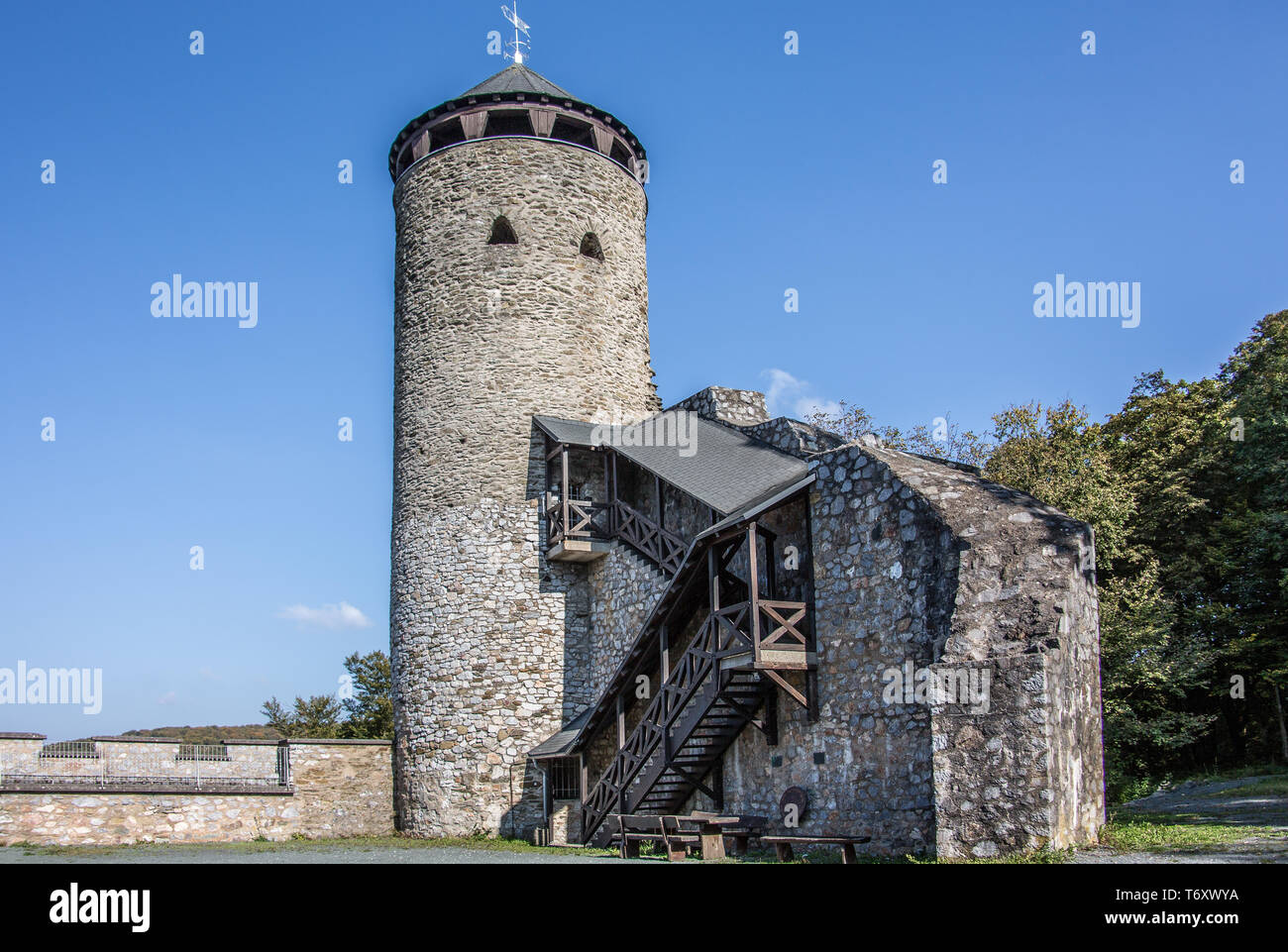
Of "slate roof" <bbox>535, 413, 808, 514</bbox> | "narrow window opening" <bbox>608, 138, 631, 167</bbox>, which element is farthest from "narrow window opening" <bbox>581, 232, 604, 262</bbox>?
"slate roof" <bbox>535, 413, 808, 514</bbox>

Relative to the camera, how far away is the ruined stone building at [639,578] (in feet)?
38.4

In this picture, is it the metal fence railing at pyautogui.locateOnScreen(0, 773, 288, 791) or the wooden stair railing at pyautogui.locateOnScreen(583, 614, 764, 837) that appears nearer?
the wooden stair railing at pyautogui.locateOnScreen(583, 614, 764, 837)

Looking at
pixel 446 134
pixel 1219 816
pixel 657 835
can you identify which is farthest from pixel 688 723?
pixel 446 134

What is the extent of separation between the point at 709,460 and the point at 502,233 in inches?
316

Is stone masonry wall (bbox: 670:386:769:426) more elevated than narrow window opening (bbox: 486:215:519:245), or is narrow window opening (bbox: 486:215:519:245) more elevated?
narrow window opening (bbox: 486:215:519:245)

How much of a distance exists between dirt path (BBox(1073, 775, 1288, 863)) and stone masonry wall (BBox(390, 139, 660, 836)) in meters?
10.7

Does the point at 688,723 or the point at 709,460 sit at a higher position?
the point at 709,460

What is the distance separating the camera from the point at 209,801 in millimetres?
20906

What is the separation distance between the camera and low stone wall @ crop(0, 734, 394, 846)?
767 inches

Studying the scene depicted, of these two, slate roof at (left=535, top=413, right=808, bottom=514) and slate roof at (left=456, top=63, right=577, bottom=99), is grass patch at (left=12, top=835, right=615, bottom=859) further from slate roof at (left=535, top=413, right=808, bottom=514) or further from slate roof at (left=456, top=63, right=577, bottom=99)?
slate roof at (left=456, top=63, right=577, bottom=99)

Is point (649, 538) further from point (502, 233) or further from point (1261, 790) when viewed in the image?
point (1261, 790)
